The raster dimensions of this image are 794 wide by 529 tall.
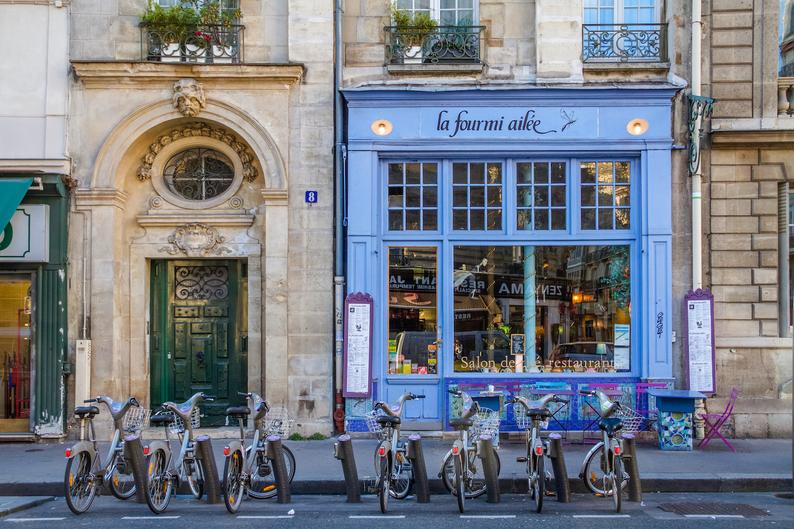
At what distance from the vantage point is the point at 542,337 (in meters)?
11.4

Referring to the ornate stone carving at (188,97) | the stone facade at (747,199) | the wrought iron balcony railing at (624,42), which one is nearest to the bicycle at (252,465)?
the ornate stone carving at (188,97)

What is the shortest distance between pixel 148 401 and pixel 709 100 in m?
9.14

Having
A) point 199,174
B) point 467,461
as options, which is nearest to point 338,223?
point 199,174

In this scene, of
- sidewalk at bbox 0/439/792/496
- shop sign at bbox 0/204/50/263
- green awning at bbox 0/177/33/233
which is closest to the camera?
sidewalk at bbox 0/439/792/496

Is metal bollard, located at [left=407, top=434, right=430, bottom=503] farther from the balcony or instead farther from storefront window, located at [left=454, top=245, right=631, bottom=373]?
the balcony

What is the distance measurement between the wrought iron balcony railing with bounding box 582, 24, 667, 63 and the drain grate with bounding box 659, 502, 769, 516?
6503 millimetres

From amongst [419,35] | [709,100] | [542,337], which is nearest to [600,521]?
[542,337]

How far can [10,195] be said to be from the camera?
10.6 m

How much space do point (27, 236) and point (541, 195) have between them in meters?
7.23

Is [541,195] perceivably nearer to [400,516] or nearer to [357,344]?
[357,344]

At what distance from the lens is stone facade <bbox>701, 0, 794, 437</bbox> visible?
1119 centimetres

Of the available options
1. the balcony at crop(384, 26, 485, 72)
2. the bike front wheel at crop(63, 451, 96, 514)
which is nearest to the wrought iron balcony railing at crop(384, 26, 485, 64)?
the balcony at crop(384, 26, 485, 72)

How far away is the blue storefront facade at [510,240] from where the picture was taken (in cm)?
1113

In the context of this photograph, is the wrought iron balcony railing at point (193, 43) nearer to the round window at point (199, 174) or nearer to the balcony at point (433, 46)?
the round window at point (199, 174)
